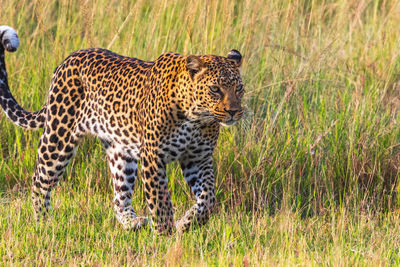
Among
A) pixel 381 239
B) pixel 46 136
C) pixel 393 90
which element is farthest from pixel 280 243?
pixel 393 90

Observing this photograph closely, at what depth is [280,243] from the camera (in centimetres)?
499

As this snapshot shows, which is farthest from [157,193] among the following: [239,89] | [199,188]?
[239,89]

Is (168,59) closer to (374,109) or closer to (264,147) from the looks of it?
(264,147)

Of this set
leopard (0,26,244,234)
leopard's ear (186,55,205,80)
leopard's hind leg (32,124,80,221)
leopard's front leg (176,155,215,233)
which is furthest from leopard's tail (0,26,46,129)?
leopard's ear (186,55,205,80)

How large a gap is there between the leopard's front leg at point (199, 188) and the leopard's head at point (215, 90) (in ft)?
1.67

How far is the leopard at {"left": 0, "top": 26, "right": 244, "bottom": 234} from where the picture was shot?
493 cm

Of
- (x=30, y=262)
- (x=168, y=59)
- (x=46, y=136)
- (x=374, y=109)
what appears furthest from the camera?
(x=374, y=109)

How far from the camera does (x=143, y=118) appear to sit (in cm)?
525

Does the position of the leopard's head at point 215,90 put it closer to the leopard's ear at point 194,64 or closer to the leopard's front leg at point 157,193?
the leopard's ear at point 194,64

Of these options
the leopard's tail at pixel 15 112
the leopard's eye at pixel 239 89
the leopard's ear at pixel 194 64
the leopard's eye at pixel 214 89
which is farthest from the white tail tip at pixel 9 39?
the leopard's eye at pixel 239 89

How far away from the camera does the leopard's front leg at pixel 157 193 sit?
5145 millimetres

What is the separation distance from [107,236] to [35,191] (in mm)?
947

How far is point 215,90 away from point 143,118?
674mm

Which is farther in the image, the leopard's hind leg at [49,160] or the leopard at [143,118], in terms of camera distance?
the leopard's hind leg at [49,160]
